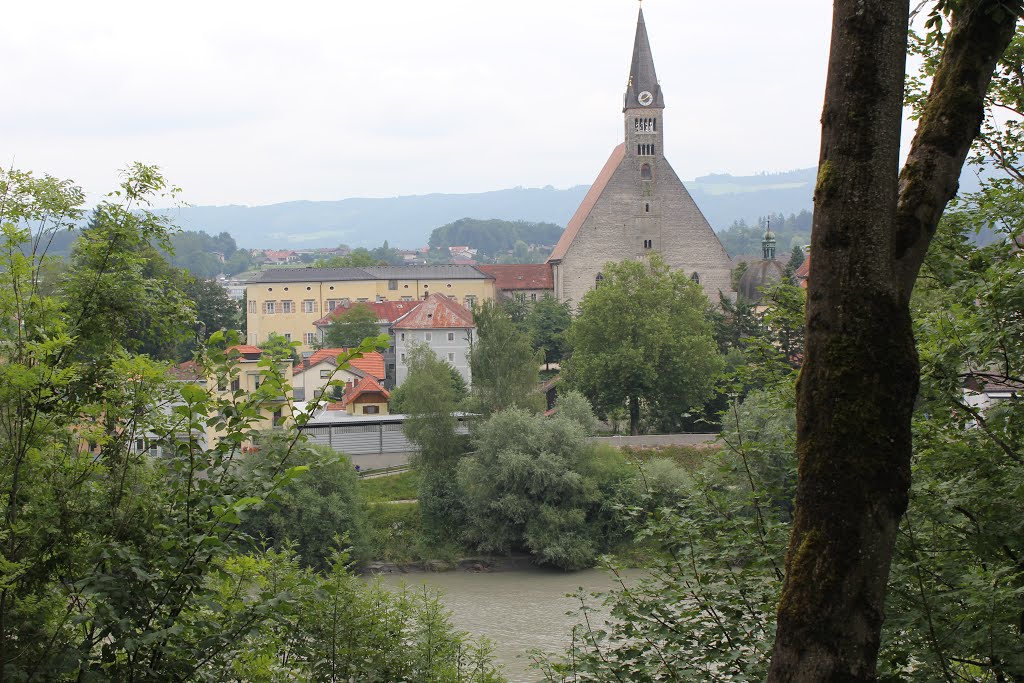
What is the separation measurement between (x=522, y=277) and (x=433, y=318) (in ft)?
58.5

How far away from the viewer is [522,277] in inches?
3078

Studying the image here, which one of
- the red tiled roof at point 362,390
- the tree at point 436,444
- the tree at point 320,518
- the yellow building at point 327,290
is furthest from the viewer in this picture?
the yellow building at point 327,290

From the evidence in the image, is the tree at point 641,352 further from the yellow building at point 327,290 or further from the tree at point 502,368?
the yellow building at point 327,290

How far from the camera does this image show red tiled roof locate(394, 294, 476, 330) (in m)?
61.2

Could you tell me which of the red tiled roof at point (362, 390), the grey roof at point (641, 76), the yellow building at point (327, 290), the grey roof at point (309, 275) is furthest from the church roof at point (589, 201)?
the red tiled roof at point (362, 390)

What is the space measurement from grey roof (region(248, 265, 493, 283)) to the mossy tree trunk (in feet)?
247

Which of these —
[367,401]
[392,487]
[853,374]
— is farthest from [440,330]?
[853,374]

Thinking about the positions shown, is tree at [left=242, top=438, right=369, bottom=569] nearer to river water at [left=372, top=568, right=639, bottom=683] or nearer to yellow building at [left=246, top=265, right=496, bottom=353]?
river water at [left=372, top=568, right=639, bottom=683]

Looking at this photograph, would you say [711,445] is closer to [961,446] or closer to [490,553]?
[490,553]

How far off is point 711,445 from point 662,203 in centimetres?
2734

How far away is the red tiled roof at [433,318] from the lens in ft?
201

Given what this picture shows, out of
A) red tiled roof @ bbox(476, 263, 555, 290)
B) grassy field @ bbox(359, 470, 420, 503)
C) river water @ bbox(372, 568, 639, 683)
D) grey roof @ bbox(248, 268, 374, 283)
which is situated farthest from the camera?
grey roof @ bbox(248, 268, 374, 283)

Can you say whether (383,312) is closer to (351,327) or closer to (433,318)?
(351,327)

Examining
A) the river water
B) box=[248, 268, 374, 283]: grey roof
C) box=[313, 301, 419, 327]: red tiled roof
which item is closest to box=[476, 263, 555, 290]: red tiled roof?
box=[313, 301, 419, 327]: red tiled roof
